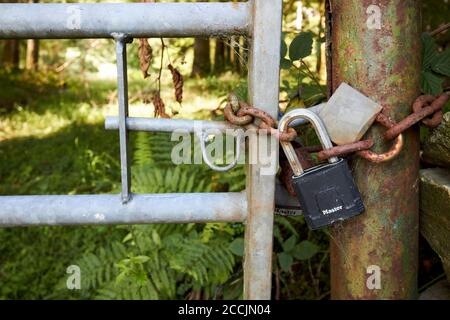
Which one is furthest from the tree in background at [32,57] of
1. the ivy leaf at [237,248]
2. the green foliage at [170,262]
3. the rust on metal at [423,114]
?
the rust on metal at [423,114]

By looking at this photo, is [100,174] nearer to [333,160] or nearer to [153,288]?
[153,288]

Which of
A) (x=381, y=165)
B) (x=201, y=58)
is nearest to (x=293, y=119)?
(x=381, y=165)

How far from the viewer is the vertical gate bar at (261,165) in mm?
944

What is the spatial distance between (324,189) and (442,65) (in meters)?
0.69

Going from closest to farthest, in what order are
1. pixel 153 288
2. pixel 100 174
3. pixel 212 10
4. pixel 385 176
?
pixel 212 10 → pixel 385 176 → pixel 153 288 → pixel 100 174

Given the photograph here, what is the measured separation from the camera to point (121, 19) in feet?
3.12

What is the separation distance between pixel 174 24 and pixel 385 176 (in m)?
0.54

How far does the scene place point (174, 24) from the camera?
37.7 inches

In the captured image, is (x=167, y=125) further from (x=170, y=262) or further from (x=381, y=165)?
(x=170, y=262)

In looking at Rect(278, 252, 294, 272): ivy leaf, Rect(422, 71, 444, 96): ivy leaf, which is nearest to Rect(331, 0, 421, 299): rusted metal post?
Rect(422, 71, 444, 96): ivy leaf

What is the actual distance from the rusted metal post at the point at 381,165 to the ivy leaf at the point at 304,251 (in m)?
0.89

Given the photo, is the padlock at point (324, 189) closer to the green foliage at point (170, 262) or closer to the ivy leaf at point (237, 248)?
the ivy leaf at point (237, 248)

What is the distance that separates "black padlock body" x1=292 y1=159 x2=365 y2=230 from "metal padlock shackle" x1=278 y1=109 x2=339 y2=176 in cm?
2
